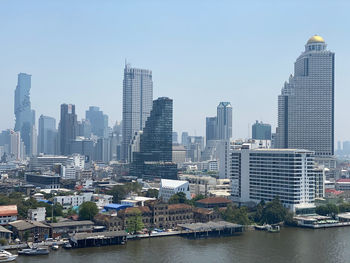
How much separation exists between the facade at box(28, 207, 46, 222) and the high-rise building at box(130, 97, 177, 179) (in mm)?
63097

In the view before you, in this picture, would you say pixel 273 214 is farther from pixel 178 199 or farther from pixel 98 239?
pixel 98 239

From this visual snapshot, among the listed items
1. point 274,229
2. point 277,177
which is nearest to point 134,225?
point 274,229

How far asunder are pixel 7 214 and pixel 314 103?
10122 cm

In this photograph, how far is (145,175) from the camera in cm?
12175

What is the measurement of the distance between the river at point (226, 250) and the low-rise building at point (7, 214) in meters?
12.3

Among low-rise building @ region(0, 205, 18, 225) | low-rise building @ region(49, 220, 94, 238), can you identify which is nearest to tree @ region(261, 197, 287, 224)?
low-rise building @ region(49, 220, 94, 238)

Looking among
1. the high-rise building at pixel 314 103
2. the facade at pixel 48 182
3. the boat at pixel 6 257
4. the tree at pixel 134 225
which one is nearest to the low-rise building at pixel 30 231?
the boat at pixel 6 257

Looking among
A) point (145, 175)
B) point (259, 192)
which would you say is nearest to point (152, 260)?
point (259, 192)

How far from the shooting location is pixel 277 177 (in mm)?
68500

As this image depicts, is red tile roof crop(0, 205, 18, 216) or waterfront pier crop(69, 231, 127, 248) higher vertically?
red tile roof crop(0, 205, 18, 216)

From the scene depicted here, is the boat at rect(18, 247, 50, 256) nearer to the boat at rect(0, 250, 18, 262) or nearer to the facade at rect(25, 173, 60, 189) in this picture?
the boat at rect(0, 250, 18, 262)

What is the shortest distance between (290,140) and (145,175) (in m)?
45.3

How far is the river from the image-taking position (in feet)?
140

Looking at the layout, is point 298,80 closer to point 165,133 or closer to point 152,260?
point 165,133
